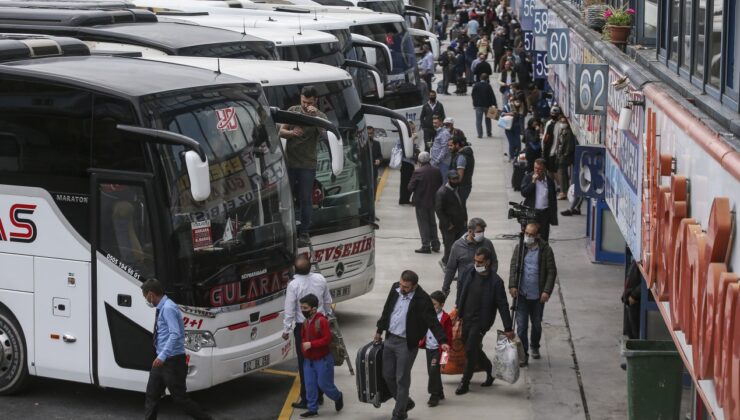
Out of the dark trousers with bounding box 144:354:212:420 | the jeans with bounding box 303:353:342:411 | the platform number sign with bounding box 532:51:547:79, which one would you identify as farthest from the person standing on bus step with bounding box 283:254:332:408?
the platform number sign with bounding box 532:51:547:79

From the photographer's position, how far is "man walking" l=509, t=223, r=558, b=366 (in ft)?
49.6

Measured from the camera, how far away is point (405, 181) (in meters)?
25.7

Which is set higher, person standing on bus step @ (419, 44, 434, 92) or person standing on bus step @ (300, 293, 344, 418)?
person standing on bus step @ (419, 44, 434, 92)

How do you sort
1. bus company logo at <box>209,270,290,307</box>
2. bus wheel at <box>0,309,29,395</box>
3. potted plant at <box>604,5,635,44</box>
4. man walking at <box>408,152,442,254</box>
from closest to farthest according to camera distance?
bus company logo at <box>209,270,290,307</box> → bus wheel at <box>0,309,29,395</box> → potted plant at <box>604,5,635,44</box> → man walking at <box>408,152,442,254</box>

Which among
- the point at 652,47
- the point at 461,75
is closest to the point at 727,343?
the point at 652,47

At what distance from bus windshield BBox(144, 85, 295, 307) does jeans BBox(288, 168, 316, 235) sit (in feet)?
5.92

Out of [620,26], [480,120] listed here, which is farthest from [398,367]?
[480,120]

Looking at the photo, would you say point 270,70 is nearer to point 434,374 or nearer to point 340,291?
point 340,291

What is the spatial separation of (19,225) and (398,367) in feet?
13.6

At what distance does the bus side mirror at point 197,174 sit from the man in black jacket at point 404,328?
2.31 metres

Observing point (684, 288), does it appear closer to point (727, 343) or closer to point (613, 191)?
point (727, 343)

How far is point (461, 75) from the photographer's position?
1780 inches

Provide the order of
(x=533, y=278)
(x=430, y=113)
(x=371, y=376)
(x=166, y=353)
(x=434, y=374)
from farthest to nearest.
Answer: (x=430, y=113), (x=533, y=278), (x=434, y=374), (x=371, y=376), (x=166, y=353)

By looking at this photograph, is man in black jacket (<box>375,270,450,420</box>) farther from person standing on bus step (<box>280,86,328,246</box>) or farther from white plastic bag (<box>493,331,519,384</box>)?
person standing on bus step (<box>280,86,328,246</box>)
